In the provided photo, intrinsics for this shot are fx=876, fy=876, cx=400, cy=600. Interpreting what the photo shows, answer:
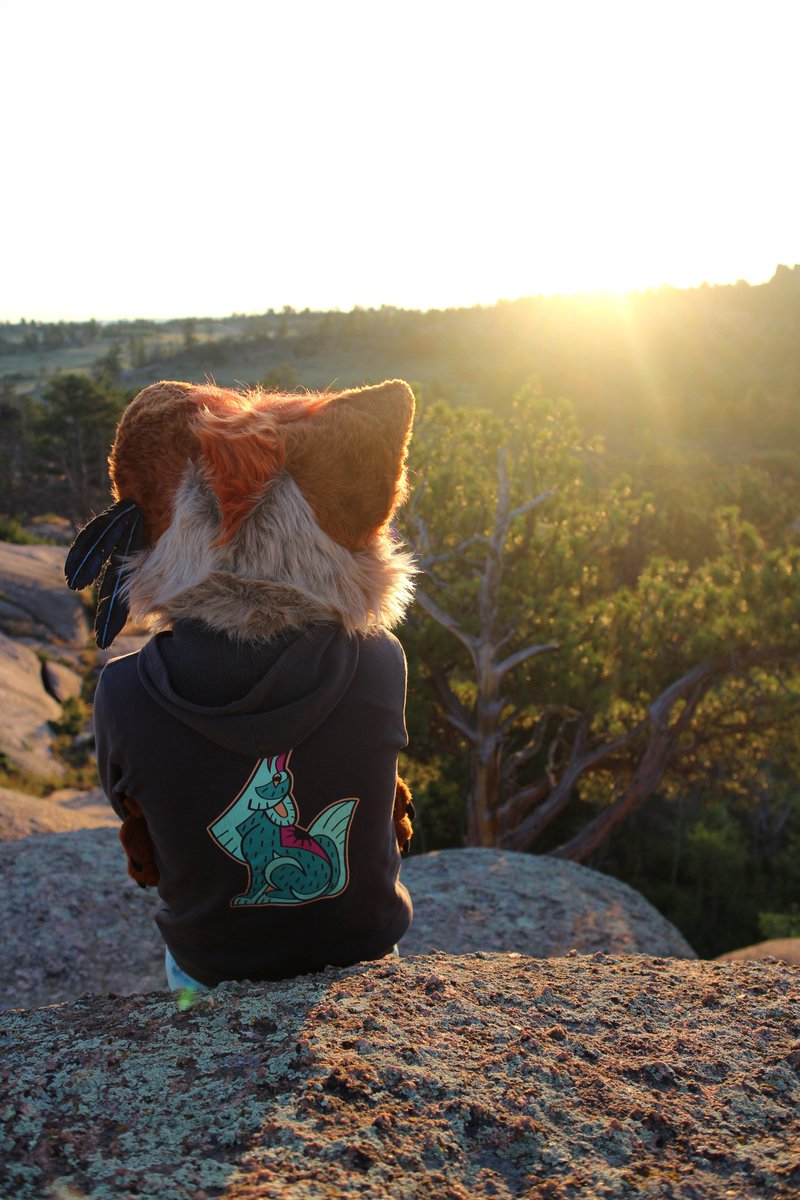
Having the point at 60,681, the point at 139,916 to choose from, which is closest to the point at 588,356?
the point at 60,681

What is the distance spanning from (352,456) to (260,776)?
29.2 inches

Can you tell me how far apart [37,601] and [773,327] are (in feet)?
134

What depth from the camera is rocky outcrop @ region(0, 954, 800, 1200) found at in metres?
1.33

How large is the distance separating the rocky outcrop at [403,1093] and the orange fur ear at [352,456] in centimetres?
106

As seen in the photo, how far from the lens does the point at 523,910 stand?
5750 mm

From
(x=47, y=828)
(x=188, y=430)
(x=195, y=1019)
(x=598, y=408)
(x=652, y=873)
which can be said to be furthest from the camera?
(x=598, y=408)

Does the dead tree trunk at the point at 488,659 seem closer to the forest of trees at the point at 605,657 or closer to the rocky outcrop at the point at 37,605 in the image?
the forest of trees at the point at 605,657

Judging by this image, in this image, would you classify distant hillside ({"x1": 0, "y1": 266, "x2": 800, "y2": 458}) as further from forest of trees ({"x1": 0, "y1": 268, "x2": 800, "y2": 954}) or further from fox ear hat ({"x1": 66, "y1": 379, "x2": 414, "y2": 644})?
fox ear hat ({"x1": 66, "y1": 379, "x2": 414, "y2": 644})

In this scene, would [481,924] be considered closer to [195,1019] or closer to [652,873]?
[195,1019]

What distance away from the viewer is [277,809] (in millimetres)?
1942

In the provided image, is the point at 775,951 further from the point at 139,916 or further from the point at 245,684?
the point at 245,684

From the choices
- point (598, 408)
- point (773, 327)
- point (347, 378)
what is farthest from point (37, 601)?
point (773, 327)

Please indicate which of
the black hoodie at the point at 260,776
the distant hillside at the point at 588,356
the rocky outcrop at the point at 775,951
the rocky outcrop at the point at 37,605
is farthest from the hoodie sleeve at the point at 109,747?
the distant hillside at the point at 588,356

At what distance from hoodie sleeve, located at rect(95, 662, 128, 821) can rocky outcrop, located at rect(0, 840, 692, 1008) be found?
2915mm
